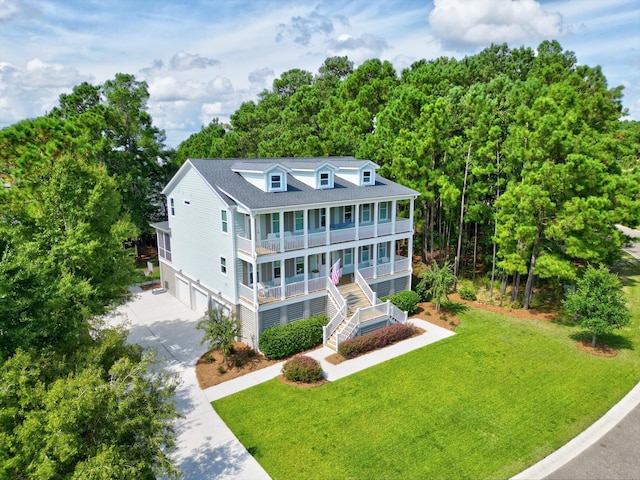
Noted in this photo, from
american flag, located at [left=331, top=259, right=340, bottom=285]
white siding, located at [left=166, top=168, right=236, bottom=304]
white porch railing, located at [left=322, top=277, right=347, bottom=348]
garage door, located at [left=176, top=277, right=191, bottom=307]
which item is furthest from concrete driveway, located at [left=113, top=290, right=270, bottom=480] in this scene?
american flag, located at [left=331, top=259, right=340, bottom=285]

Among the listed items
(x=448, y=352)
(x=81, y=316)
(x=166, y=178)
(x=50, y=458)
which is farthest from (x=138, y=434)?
(x=166, y=178)

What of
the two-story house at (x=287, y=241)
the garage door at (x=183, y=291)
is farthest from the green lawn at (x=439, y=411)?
the garage door at (x=183, y=291)

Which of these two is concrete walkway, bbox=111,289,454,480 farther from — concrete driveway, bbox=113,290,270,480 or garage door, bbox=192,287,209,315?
garage door, bbox=192,287,209,315

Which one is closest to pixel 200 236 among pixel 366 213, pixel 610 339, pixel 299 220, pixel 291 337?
pixel 299 220

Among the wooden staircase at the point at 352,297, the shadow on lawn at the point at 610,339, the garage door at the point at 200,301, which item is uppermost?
the wooden staircase at the point at 352,297

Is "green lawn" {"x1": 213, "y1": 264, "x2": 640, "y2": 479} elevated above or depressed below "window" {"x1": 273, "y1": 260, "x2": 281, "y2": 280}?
below

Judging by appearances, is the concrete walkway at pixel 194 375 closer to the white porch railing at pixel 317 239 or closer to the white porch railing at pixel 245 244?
→ the white porch railing at pixel 317 239

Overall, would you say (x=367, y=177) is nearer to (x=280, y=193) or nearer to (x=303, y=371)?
(x=280, y=193)
